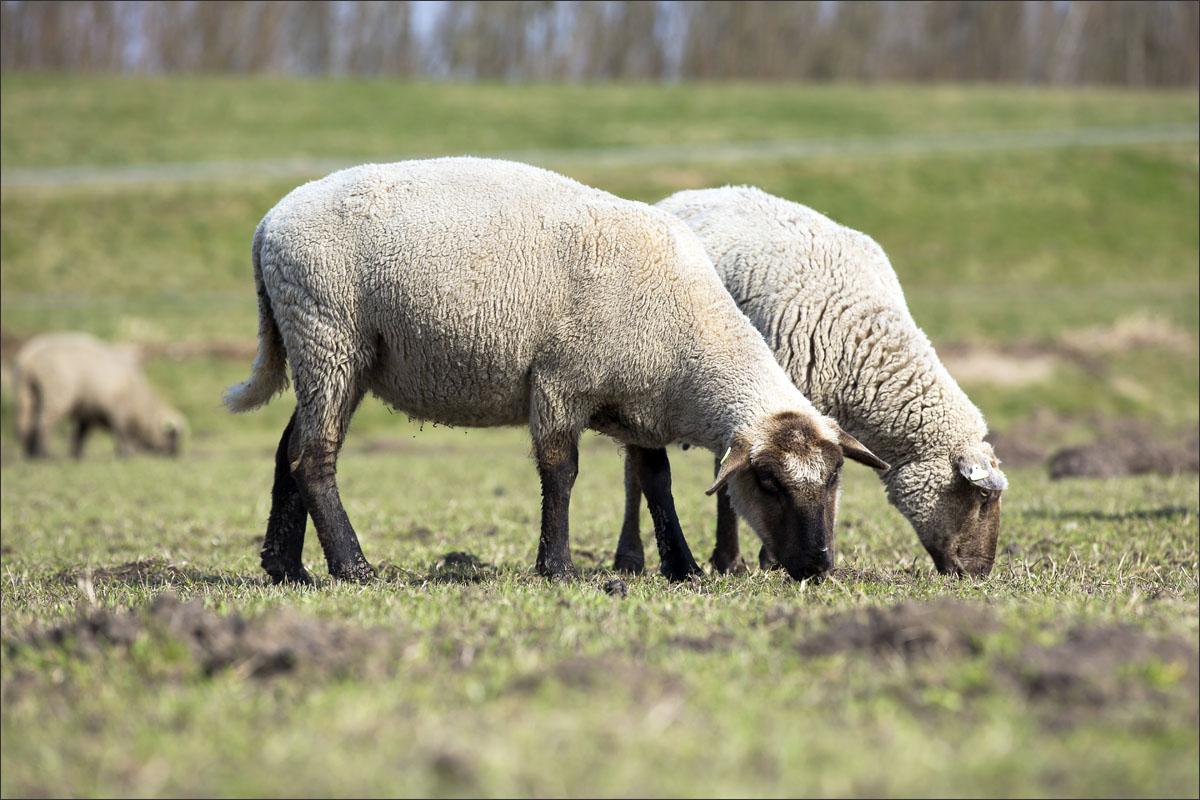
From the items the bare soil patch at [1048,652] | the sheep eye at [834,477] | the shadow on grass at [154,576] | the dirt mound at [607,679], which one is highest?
the bare soil patch at [1048,652]

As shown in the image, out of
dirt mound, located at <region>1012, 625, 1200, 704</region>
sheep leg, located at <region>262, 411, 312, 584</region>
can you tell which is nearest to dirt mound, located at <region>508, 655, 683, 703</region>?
dirt mound, located at <region>1012, 625, 1200, 704</region>

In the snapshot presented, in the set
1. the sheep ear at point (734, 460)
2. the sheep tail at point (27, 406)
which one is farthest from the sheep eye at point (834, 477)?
the sheep tail at point (27, 406)

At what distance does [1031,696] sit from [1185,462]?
11.1m

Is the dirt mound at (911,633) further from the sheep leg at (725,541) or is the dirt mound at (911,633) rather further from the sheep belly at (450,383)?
the sheep leg at (725,541)

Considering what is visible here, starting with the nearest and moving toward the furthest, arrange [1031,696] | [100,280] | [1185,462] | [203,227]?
[1031,696] < [1185,462] < [100,280] < [203,227]

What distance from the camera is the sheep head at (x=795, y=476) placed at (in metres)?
6.32

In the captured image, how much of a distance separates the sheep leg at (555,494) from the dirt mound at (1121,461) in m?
8.09

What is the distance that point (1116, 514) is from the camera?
31.1 ft

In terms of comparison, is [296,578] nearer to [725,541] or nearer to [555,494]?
[555,494]

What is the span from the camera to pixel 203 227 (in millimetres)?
34781

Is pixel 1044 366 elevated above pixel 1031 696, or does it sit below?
below

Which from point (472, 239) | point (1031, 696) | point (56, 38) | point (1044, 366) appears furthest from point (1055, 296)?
point (56, 38)

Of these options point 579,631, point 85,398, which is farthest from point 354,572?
point 85,398

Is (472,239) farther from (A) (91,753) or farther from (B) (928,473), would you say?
(A) (91,753)
